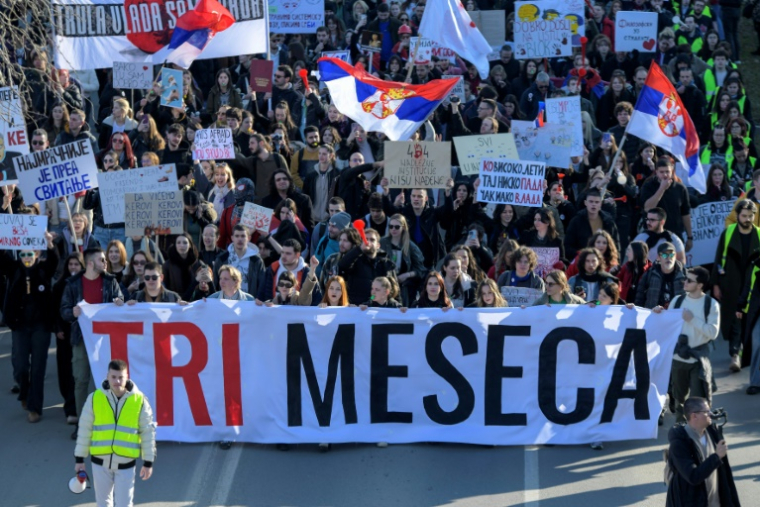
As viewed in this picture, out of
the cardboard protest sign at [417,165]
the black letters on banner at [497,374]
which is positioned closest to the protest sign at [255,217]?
the cardboard protest sign at [417,165]

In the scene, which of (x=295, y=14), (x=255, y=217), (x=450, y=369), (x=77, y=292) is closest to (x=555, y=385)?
(x=450, y=369)

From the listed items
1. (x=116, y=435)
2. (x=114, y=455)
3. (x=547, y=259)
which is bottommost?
(x=114, y=455)

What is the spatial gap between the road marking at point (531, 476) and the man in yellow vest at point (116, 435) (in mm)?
2821

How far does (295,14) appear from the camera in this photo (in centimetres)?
2148

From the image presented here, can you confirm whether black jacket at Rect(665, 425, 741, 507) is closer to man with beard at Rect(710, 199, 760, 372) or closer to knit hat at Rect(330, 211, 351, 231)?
man with beard at Rect(710, 199, 760, 372)

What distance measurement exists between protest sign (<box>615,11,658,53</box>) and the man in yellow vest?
40.8 feet

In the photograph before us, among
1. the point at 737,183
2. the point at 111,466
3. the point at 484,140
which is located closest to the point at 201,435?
the point at 111,466

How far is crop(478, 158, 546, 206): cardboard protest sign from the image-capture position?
1448 centimetres

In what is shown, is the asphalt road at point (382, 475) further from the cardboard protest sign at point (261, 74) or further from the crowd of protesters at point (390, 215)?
the cardboard protest sign at point (261, 74)

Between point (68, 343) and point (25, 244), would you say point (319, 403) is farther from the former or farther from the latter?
point (25, 244)

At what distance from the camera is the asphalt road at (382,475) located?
34.6 feet

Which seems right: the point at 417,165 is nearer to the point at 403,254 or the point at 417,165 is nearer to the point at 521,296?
the point at 403,254

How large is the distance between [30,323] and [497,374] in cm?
418

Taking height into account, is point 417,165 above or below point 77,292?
above
